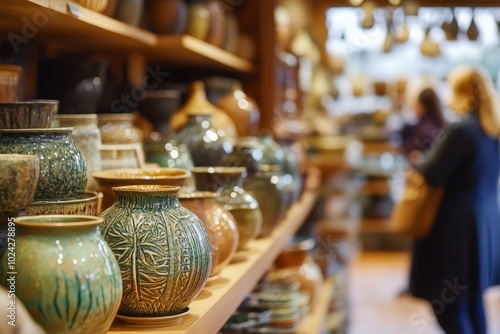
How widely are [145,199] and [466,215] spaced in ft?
8.67

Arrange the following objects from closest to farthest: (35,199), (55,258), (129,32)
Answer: (55,258)
(35,199)
(129,32)

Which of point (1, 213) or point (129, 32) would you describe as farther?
point (129, 32)

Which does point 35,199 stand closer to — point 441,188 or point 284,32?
point 441,188

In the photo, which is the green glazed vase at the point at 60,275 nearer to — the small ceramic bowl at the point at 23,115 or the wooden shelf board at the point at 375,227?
the small ceramic bowl at the point at 23,115

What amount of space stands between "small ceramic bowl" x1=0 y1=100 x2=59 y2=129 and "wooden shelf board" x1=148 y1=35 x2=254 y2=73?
40.2 inches

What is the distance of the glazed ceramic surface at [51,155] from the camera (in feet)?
3.53

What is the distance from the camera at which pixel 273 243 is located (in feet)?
6.59

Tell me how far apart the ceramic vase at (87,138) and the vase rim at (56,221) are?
0.47m

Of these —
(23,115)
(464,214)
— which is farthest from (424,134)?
(23,115)

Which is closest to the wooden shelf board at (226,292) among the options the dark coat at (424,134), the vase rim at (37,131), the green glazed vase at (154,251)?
the green glazed vase at (154,251)

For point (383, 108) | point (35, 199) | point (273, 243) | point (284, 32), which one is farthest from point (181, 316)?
point (383, 108)

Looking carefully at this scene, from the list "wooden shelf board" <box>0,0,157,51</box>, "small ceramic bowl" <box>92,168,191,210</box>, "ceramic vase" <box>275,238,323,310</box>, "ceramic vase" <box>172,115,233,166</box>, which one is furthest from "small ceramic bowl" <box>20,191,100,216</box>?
"ceramic vase" <box>275,238,323,310</box>

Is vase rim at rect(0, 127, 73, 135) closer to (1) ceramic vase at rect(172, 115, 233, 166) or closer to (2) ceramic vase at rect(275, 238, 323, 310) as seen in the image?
(1) ceramic vase at rect(172, 115, 233, 166)

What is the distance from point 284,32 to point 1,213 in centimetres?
331
